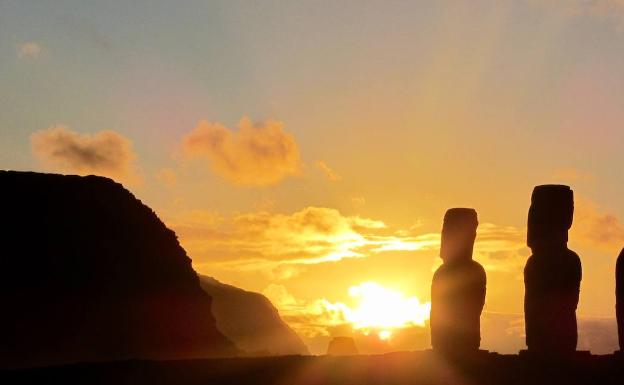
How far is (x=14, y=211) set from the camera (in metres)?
38.4

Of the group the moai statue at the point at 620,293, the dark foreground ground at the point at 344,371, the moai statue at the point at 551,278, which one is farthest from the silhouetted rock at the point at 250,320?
the dark foreground ground at the point at 344,371

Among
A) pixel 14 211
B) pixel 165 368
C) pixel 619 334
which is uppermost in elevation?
pixel 14 211

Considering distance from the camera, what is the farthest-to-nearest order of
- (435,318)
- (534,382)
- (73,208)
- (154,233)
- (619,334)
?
(154,233)
(73,208)
(619,334)
(435,318)
(534,382)

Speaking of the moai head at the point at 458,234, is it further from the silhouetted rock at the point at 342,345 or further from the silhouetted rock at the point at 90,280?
the silhouetted rock at the point at 342,345

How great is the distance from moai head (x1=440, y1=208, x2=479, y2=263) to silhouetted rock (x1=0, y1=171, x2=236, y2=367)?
20239mm

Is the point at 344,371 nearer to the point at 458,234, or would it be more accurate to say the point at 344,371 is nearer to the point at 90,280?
the point at 458,234

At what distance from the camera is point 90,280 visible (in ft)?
127

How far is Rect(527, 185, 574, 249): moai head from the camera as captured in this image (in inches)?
877

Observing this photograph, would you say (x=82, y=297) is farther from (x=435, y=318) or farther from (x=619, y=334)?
(x=619, y=334)

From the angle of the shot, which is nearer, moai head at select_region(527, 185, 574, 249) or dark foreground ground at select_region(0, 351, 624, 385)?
dark foreground ground at select_region(0, 351, 624, 385)

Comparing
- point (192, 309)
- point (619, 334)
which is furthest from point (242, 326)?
point (619, 334)

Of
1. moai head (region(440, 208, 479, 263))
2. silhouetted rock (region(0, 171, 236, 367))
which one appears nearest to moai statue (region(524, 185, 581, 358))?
moai head (region(440, 208, 479, 263))

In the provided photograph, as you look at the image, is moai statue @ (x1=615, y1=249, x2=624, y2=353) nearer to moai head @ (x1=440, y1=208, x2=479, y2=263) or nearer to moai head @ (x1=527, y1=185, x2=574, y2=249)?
moai head @ (x1=527, y1=185, x2=574, y2=249)

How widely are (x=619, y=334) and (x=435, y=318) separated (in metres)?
5.55
